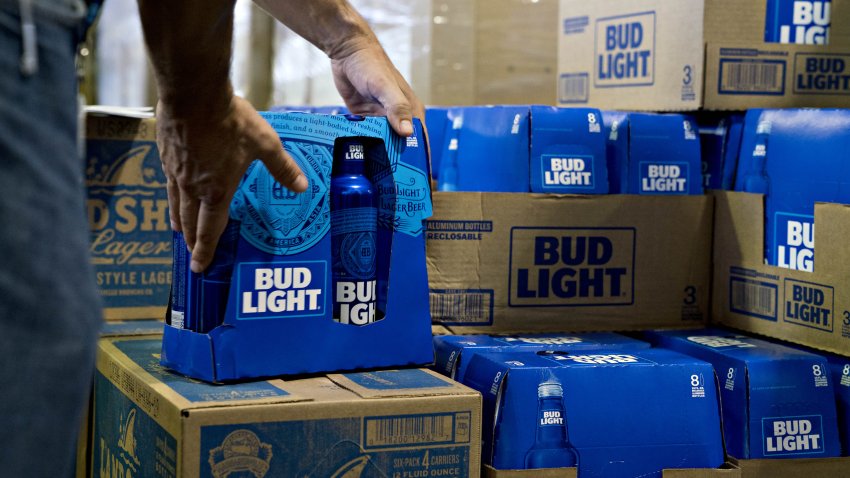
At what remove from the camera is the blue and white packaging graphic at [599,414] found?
1872 millimetres

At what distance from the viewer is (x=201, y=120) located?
1396 millimetres

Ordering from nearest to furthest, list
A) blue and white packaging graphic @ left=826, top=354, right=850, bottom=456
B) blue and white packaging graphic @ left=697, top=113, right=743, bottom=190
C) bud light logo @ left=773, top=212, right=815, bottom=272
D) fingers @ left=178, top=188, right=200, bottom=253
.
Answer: fingers @ left=178, top=188, right=200, bottom=253, blue and white packaging graphic @ left=826, top=354, right=850, bottom=456, bud light logo @ left=773, top=212, right=815, bottom=272, blue and white packaging graphic @ left=697, top=113, right=743, bottom=190

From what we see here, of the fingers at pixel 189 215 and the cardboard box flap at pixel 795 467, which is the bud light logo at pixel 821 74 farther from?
the fingers at pixel 189 215

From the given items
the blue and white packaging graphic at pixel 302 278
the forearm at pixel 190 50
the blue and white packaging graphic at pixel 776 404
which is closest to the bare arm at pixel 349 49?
the blue and white packaging graphic at pixel 302 278

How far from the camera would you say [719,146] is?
8.48 ft

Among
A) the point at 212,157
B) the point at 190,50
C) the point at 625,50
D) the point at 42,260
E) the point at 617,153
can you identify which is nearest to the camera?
the point at 42,260

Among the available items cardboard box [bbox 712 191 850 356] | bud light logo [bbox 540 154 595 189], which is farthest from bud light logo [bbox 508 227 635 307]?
cardboard box [bbox 712 191 850 356]

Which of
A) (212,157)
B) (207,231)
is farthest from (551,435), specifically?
(212,157)

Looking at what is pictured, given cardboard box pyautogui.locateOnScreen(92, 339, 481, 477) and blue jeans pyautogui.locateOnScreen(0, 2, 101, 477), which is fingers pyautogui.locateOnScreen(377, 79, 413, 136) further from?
blue jeans pyautogui.locateOnScreen(0, 2, 101, 477)

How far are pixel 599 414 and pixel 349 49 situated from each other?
88 cm

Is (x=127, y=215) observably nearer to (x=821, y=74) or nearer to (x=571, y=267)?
(x=571, y=267)

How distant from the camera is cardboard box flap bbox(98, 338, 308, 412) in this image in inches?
64.6

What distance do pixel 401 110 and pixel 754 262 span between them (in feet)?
3.15

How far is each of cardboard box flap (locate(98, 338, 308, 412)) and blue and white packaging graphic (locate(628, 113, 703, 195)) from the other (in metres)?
1.09
